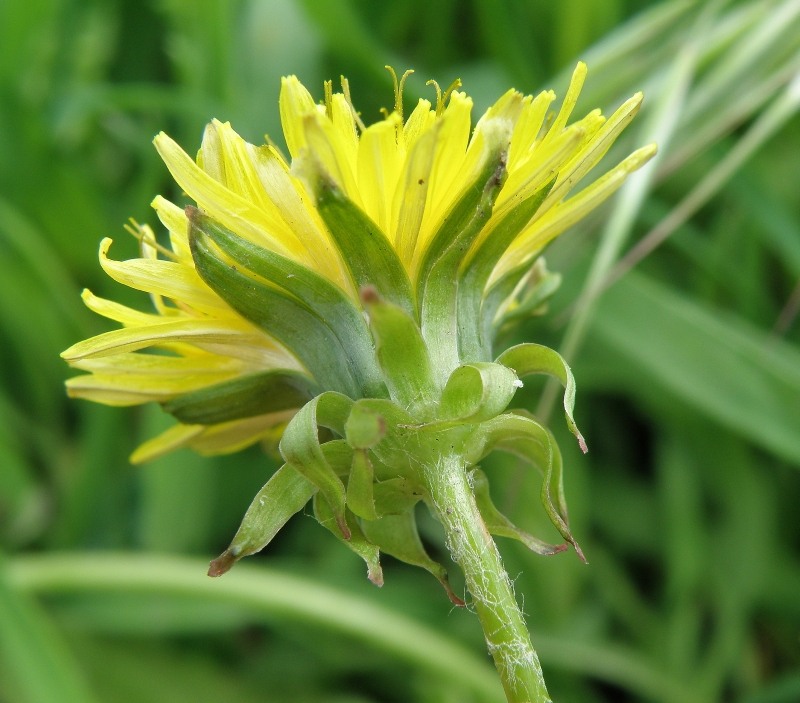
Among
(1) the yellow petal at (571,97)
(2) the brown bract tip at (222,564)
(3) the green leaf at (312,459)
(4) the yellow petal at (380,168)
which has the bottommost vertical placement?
(2) the brown bract tip at (222,564)

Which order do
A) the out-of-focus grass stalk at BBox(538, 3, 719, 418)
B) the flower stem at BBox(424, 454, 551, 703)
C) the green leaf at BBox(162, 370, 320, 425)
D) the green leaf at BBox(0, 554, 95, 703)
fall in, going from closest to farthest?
1. the flower stem at BBox(424, 454, 551, 703)
2. the green leaf at BBox(162, 370, 320, 425)
3. the out-of-focus grass stalk at BBox(538, 3, 719, 418)
4. the green leaf at BBox(0, 554, 95, 703)

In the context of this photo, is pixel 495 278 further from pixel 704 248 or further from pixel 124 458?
pixel 124 458

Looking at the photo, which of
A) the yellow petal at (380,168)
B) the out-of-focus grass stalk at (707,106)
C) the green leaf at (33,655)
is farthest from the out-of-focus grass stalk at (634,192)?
the green leaf at (33,655)

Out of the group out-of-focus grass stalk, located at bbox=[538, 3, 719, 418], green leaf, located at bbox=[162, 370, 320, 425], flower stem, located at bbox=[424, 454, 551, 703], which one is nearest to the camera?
flower stem, located at bbox=[424, 454, 551, 703]

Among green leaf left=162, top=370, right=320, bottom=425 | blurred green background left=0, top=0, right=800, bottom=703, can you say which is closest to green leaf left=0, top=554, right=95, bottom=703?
blurred green background left=0, top=0, right=800, bottom=703

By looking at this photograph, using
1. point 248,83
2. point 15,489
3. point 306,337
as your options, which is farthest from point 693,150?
point 15,489

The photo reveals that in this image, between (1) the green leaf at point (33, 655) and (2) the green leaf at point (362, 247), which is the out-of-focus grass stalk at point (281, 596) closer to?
(1) the green leaf at point (33, 655)

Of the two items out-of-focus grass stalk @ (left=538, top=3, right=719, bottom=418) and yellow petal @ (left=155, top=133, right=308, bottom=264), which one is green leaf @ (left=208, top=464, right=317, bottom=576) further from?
out-of-focus grass stalk @ (left=538, top=3, right=719, bottom=418)

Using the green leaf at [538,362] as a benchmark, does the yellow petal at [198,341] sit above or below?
below

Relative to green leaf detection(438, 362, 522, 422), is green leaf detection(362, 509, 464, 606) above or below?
below
